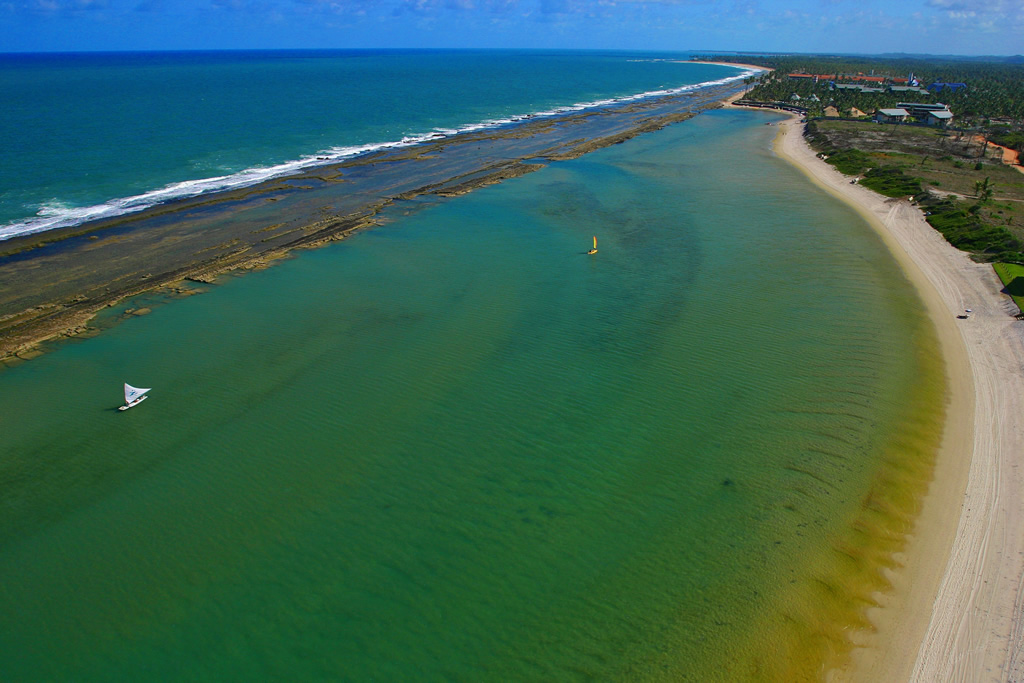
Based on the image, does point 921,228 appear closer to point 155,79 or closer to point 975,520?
point 975,520

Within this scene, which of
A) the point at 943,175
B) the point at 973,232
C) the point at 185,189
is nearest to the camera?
the point at 973,232

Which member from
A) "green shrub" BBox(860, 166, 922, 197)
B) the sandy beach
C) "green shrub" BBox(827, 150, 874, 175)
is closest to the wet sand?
"green shrub" BBox(827, 150, 874, 175)

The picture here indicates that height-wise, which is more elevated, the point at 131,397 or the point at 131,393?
the point at 131,393

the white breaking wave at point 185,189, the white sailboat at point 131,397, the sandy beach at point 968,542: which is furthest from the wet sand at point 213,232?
the sandy beach at point 968,542

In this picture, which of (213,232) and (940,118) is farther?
(940,118)

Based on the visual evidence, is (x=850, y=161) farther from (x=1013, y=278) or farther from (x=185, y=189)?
(x=185, y=189)

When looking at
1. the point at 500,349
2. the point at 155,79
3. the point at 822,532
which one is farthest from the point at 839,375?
the point at 155,79

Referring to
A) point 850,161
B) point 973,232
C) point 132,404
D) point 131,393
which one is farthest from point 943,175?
point 132,404
